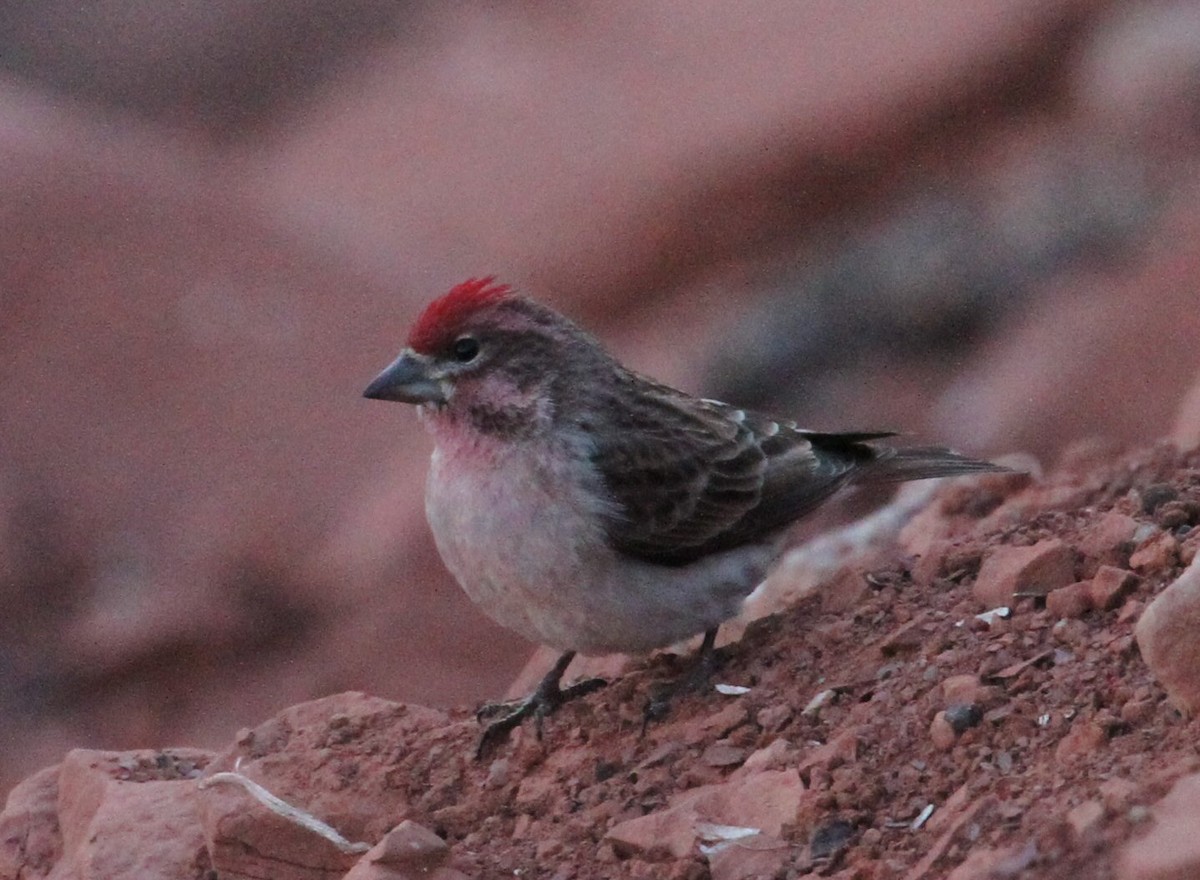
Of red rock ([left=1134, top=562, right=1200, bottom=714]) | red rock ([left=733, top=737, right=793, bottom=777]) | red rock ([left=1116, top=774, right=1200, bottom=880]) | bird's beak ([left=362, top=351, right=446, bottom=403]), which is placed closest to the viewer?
red rock ([left=1116, top=774, right=1200, bottom=880])

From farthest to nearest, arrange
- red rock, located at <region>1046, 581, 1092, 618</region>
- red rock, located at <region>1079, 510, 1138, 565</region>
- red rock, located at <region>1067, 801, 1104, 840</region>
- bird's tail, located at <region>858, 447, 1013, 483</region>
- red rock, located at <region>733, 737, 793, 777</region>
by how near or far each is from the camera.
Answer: bird's tail, located at <region>858, 447, 1013, 483</region>
red rock, located at <region>1079, 510, 1138, 565</region>
red rock, located at <region>1046, 581, 1092, 618</region>
red rock, located at <region>733, 737, 793, 777</region>
red rock, located at <region>1067, 801, 1104, 840</region>

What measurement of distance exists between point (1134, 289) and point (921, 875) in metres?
8.40

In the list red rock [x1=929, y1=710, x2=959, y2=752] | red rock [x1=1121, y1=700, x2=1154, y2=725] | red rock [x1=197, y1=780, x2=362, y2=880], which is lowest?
red rock [x1=1121, y1=700, x2=1154, y2=725]

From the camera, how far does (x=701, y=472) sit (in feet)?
22.7

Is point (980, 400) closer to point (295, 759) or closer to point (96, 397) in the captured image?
point (96, 397)

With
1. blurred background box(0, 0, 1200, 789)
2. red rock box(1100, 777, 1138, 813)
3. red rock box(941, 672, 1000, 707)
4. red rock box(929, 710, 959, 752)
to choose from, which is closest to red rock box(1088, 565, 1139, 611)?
red rock box(941, 672, 1000, 707)

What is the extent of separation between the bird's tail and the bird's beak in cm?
182

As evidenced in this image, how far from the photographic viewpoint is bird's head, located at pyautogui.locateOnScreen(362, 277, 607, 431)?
21.2ft

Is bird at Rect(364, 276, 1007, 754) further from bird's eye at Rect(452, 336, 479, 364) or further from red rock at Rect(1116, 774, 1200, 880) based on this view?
red rock at Rect(1116, 774, 1200, 880)

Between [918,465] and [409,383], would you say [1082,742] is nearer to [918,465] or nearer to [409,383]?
[409,383]

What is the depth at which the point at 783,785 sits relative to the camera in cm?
504

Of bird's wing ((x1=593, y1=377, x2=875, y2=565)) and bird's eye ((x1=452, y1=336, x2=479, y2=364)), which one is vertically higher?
bird's eye ((x1=452, y1=336, x2=479, y2=364))

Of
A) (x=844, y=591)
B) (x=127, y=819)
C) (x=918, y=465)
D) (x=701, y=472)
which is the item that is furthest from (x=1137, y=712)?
(x=127, y=819)

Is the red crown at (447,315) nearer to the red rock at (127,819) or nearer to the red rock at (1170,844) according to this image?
the red rock at (127,819)
